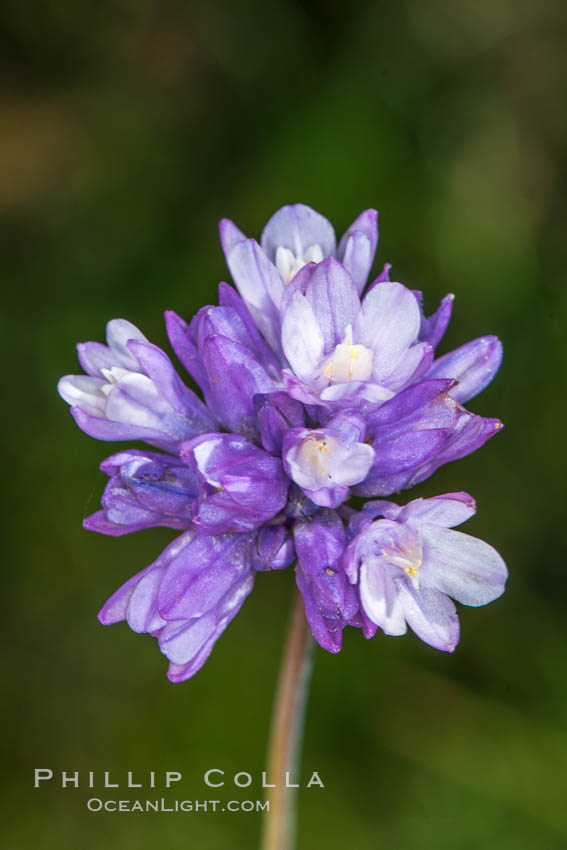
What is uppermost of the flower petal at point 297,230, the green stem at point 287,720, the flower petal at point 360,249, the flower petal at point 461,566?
the flower petal at point 297,230

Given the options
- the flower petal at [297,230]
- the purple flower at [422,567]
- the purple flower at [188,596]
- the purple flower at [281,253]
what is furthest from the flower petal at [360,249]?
the purple flower at [188,596]

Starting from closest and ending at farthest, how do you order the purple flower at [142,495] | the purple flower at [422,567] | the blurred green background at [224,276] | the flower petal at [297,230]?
the purple flower at [422,567], the purple flower at [142,495], the flower petal at [297,230], the blurred green background at [224,276]

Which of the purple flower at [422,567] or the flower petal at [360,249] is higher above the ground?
the flower petal at [360,249]

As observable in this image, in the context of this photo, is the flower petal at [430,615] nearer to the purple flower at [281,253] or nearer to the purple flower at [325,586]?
the purple flower at [325,586]

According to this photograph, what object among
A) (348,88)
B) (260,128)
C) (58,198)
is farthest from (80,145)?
(348,88)

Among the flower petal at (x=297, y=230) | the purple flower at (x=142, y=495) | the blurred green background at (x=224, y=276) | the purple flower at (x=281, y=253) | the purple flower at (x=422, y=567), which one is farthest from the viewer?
the blurred green background at (x=224, y=276)

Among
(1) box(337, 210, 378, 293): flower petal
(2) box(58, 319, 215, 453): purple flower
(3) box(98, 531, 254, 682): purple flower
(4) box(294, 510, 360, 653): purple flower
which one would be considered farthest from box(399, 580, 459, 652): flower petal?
(1) box(337, 210, 378, 293): flower petal

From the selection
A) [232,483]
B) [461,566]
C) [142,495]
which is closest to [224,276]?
[142,495]
